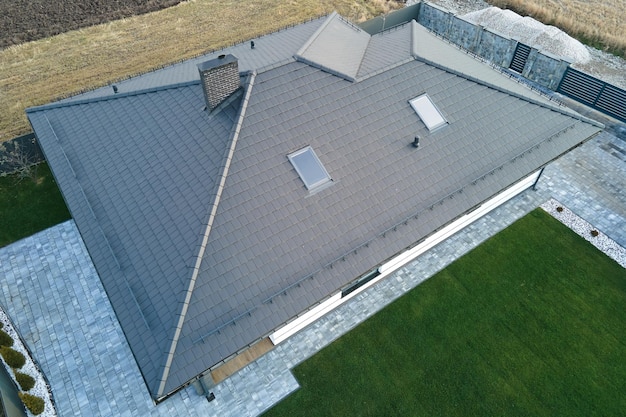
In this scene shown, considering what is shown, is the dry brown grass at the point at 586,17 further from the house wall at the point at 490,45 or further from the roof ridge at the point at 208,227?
the roof ridge at the point at 208,227

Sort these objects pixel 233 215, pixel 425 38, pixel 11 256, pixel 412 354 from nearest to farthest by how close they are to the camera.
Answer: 1. pixel 233 215
2. pixel 412 354
3. pixel 11 256
4. pixel 425 38

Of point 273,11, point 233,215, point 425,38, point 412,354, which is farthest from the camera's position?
point 273,11

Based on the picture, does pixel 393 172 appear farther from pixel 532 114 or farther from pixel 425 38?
pixel 425 38

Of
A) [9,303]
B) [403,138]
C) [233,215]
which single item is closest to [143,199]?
[233,215]

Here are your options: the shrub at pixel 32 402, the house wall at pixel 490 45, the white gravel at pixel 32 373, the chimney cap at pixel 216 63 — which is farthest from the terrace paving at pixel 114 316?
the chimney cap at pixel 216 63

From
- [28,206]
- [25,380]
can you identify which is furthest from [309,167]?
[28,206]

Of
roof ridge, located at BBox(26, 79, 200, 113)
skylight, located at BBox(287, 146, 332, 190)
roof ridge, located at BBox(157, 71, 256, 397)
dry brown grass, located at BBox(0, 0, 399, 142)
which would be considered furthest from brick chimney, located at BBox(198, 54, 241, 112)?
dry brown grass, located at BBox(0, 0, 399, 142)

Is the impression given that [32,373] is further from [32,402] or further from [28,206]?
[28,206]
